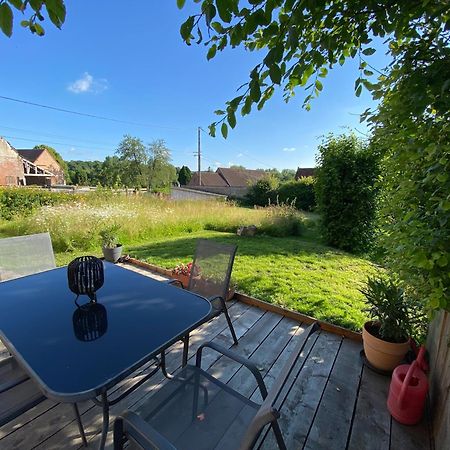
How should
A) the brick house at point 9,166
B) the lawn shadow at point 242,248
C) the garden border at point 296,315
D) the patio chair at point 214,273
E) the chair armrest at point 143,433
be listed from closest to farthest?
the chair armrest at point 143,433, the patio chair at point 214,273, the garden border at point 296,315, the lawn shadow at point 242,248, the brick house at point 9,166

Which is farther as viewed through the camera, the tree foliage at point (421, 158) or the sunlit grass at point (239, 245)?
the sunlit grass at point (239, 245)

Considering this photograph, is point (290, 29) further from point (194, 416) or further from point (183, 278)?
point (183, 278)

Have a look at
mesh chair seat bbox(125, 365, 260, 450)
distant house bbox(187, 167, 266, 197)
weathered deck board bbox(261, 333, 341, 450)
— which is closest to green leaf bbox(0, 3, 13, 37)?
mesh chair seat bbox(125, 365, 260, 450)

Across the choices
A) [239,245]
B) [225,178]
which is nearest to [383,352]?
[239,245]

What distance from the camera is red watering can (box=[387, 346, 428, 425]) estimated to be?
146 cm

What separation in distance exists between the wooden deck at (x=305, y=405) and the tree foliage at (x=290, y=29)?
145 centimetres

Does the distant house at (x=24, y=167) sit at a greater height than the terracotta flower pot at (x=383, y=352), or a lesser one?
greater

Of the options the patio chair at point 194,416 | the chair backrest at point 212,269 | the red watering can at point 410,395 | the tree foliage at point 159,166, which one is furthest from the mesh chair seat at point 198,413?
the tree foliage at point 159,166

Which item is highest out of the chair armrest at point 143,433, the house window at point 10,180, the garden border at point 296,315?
the house window at point 10,180

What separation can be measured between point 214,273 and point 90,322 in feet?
3.72

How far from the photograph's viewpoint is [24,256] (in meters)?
2.30

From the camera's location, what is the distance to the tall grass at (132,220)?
202 inches

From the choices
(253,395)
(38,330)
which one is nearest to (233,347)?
(253,395)

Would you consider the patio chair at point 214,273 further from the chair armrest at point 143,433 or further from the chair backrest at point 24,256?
the chair backrest at point 24,256
